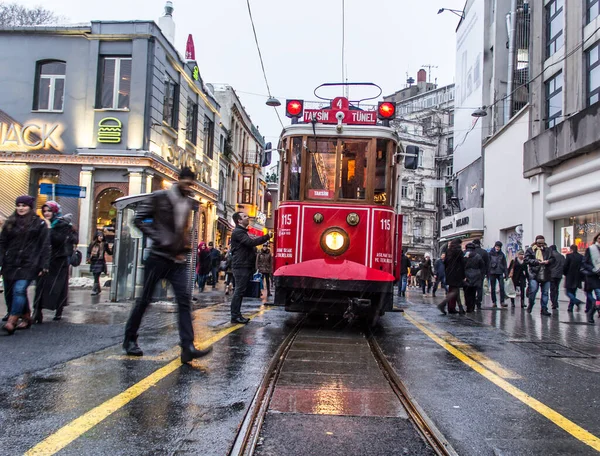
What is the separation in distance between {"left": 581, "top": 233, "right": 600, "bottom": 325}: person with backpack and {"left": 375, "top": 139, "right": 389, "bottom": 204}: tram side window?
5.39 metres

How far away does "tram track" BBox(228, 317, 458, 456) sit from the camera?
3.24 metres

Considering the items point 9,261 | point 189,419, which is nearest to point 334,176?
point 9,261

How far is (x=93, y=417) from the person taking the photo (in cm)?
367

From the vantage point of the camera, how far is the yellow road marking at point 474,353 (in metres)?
5.68

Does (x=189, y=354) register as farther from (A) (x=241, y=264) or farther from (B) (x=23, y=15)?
(B) (x=23, y=15)

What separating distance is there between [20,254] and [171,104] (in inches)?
784

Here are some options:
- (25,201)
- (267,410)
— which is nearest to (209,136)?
(25,201)

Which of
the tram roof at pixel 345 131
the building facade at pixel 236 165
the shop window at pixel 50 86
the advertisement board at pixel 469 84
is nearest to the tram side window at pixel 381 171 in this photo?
the tram roof at pixel 345 131

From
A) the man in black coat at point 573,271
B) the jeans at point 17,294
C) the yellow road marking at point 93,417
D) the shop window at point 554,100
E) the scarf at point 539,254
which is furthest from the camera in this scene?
the shop window at point 554,100

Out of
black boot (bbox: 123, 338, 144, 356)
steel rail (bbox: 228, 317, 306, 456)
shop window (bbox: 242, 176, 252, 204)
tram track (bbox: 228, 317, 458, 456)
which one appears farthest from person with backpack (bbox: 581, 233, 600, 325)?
shop window (bbox: 242, 176, 252, 204)

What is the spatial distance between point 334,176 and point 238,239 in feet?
6.07

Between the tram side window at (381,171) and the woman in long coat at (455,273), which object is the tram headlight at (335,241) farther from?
the woman in long coat at (455,273)

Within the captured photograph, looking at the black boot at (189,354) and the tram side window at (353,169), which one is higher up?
the tram side window at (353,169)

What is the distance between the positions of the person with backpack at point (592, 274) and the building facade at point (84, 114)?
53.0 feet
